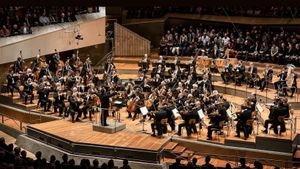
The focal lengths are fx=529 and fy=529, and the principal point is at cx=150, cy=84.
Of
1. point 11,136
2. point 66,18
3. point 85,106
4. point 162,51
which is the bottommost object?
point 11,136

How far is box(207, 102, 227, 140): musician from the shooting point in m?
14.1

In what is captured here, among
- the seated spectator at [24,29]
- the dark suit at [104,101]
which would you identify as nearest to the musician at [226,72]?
the dark suit at [104,101]

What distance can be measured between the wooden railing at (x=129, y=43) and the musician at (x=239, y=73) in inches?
256

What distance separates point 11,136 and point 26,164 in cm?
835

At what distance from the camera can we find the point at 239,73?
62.1ft

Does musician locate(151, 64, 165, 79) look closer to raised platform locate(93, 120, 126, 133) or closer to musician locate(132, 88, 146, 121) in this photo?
musician locate(132, 88, 146, 121)

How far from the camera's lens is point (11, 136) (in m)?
17.3

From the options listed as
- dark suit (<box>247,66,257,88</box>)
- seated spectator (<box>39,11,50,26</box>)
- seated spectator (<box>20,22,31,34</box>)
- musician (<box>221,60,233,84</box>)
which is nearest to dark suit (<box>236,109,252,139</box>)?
dark suit (<box>247,66,257,88</box>)

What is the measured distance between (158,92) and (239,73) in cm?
407

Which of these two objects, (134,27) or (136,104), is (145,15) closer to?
(134,27)

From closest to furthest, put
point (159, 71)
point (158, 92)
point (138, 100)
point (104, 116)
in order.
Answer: point (104, 116) → point (158, 92) → point (138, 100) → point (159, 71)

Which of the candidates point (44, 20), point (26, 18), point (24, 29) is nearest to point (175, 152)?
point (24, 29)

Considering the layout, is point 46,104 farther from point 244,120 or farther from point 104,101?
point 244,120

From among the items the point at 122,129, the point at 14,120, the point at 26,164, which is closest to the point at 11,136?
the point at 14,120
